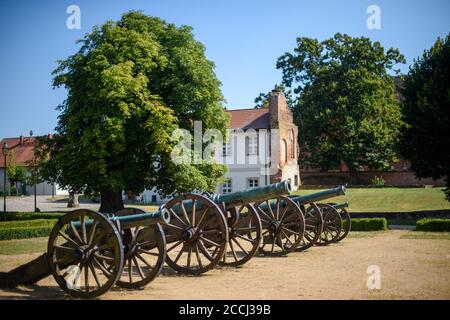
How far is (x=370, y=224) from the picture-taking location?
21.4 m

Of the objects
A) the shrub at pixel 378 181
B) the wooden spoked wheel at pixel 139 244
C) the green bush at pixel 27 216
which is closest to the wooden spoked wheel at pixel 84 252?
the wooden spoked wheel at pixel 139 244

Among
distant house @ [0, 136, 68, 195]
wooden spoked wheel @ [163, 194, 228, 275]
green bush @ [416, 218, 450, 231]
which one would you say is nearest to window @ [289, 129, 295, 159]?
green bush @ [416, 218, 450, 231]

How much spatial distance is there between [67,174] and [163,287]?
14.2m

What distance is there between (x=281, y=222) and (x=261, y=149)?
27803 mm

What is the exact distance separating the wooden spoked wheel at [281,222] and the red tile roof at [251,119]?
27346mm

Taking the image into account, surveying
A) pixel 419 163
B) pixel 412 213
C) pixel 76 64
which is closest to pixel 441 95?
pixel 419 163

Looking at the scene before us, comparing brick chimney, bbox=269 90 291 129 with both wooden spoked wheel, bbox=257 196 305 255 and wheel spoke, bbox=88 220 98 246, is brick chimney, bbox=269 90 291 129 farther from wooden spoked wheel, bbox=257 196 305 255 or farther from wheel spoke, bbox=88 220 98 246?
wheel spoke, bbox=88 220 98 246

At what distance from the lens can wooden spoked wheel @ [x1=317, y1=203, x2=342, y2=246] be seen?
16098 millimetres

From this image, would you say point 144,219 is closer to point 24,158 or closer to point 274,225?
point 274,225

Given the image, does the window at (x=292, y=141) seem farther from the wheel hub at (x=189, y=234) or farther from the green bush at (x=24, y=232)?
the wheel hub at (x=189, y=234)

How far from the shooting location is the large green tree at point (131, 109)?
69.8ft

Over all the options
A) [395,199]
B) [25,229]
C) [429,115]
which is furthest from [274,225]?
[395,199]

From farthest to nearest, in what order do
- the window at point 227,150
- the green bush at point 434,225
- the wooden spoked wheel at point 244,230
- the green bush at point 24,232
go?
the window at point 227,150 < the green bush at point 434,225 < the green bush at point 24,232 < the wooden spoked wheel at point 244,230
